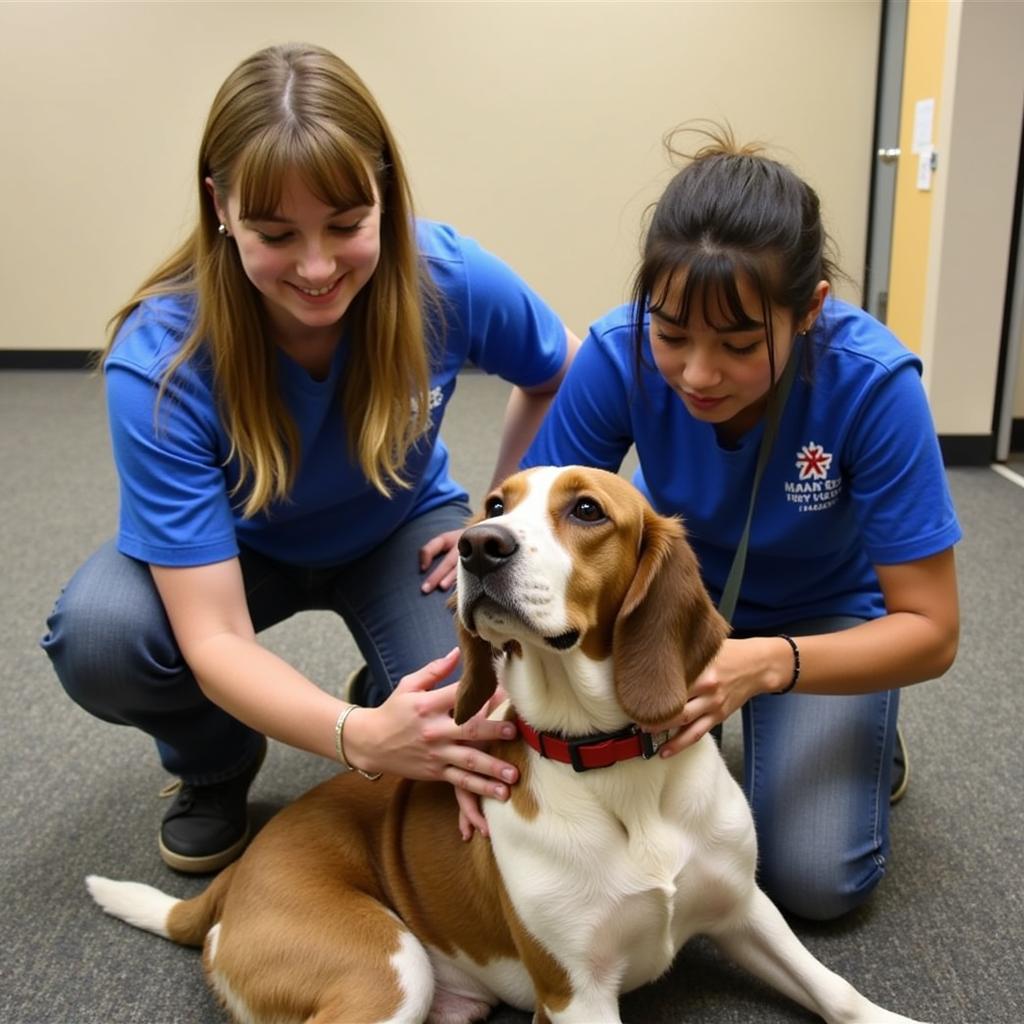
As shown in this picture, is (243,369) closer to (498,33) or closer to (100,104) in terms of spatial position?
(498,33)

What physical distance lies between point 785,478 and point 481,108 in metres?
5.16

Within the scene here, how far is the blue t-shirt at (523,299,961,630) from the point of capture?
5.61 feet

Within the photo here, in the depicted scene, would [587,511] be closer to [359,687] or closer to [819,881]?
[819,881]

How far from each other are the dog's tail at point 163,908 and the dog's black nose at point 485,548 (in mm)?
764

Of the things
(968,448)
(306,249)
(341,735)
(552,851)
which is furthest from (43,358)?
(552,851)

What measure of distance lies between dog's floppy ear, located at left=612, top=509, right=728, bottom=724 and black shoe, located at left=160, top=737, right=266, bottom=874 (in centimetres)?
104

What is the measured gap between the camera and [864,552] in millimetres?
2047

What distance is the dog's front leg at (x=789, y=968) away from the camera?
1.54m

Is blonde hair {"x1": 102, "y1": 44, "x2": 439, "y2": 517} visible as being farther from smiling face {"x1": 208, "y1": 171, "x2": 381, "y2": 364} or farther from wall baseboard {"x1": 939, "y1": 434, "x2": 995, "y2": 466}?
wall baseboard {"x1": 939, "y1": 434, "x2": 995, "y2": 466}

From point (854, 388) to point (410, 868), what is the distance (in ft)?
A: 3.33

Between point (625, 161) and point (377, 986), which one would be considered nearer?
point (377, 986)

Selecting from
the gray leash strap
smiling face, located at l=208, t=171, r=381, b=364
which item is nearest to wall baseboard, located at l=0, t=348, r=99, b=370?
smiling face, located at l=208, t=171, r=381, b=364

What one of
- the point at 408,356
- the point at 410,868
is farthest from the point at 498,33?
the point at 410,868

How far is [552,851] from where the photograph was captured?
1.43 metres
